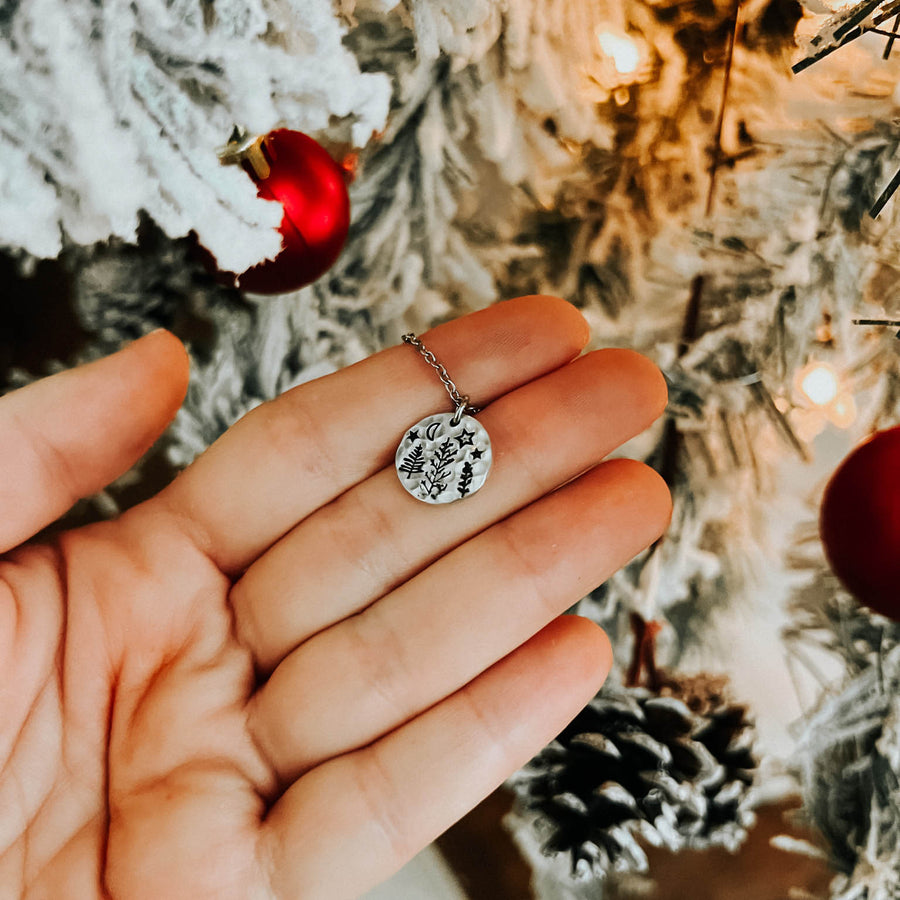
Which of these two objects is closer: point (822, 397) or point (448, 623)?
point (448, 623)

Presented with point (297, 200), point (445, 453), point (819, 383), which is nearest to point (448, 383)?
point (445, 453)

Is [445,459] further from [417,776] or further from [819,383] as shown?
[819,383]

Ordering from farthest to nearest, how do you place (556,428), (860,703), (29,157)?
(860,703)
(556,428)
(29,157)

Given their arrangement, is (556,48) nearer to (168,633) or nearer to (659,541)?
(659,541)

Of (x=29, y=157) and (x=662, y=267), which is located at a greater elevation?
(x=29, y=157)

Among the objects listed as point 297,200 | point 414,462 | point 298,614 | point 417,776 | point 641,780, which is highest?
point 297,200

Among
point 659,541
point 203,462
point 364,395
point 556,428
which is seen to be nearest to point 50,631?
point 203,462

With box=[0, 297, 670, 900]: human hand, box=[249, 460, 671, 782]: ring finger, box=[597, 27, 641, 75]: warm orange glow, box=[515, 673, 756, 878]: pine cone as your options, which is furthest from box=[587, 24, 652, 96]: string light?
box=[515, 673, 756, 878]: pine cone
